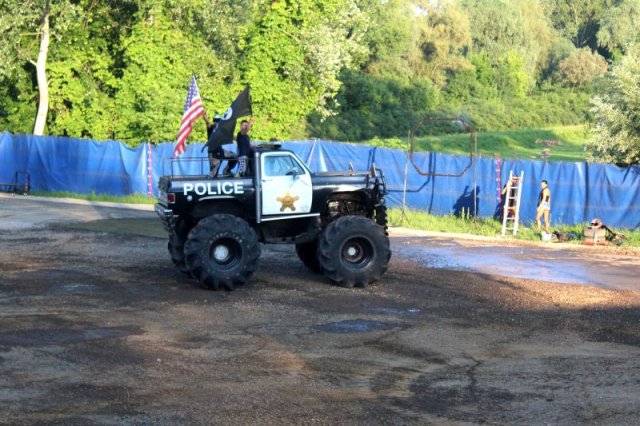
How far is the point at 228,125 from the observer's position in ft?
56.0

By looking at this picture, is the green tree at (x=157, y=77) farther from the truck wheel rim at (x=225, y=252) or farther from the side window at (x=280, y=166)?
the truck wheel rim at (x=225, y=252)

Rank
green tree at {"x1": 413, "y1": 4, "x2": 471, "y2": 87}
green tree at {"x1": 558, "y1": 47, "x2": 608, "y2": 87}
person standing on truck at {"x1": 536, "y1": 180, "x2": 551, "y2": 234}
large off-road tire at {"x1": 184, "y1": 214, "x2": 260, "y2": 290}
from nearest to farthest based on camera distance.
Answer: large off-road tire at {"x1": 184, "y1": 214, "x2": 260, "y2": 290}, person standing on truck at {"x1": 536, "y1": 180, "x2": 551, "y2": 234}, green tree at {"x1": 413, "y1": 4, "x2": 471, "y2": 87}, green tree at {"x1": 558, "y1": 47, "x2": 608, "y2": 87}

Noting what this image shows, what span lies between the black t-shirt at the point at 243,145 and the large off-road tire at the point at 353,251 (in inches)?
78.3

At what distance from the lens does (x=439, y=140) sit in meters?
74.4

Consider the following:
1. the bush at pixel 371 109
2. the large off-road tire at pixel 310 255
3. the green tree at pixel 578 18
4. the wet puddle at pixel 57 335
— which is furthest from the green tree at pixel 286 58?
the green tree at pixel 578 18

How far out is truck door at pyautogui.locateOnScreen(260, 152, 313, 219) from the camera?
16938 millimetres

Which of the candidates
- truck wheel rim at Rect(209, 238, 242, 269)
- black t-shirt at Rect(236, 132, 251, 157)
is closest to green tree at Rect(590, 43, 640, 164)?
black t-shirt at Rect(236, 132, 251, 157)

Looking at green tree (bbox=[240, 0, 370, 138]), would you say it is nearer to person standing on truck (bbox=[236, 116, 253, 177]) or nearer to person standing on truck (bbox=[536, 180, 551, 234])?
person standing on truck (bbox=[536, 180, 551, 234])

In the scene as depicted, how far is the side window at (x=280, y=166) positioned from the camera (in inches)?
669

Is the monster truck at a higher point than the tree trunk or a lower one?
lower

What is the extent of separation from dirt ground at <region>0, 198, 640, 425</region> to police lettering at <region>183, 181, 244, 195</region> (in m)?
1.64

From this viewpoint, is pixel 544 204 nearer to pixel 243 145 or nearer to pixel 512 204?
pixel 512 204

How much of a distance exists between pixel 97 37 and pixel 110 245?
24.7 meters

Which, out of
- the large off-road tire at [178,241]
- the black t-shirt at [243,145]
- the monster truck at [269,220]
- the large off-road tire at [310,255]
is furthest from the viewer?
the large off-road tire at [310,255]
